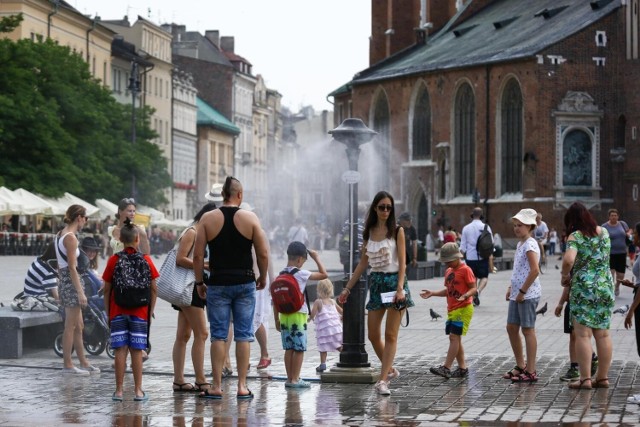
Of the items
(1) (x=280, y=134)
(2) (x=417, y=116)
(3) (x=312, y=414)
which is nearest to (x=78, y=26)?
(2) (x=417, y=116)

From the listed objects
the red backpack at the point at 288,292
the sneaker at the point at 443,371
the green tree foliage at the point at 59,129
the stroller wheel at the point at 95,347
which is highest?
the green tree foliage at the point at 59,129

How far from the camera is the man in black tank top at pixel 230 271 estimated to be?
42.3ft

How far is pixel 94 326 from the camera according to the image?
17.3m

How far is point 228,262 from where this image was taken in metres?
12.9

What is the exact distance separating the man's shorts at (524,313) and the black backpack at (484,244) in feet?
40.0

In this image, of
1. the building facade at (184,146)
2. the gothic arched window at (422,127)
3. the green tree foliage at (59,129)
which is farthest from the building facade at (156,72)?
the green tree foliage at (59,129)

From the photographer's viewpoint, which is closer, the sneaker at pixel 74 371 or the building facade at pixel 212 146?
the sneaker at pixel 74 371

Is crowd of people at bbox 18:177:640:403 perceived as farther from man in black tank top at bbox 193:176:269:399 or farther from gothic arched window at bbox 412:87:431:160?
gothic arched window at bbox 412:87:431:160

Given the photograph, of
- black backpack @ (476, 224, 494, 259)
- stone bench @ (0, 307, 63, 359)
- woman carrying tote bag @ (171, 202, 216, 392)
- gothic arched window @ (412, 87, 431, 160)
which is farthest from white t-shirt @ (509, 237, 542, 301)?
gothic arched window @ (412, 87, 431, 160)

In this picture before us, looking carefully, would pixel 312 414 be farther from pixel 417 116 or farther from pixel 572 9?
pixel 417 116

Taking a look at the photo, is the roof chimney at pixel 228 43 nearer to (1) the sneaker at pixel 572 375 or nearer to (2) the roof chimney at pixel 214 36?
(2) the roof chimney at pixel 214 36

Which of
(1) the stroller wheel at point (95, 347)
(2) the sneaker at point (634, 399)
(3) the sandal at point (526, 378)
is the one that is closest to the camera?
(2) the sneaker at point (634, 399)

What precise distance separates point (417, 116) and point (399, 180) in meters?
4.14

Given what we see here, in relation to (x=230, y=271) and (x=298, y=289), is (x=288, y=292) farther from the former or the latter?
(x=230, y=271)
